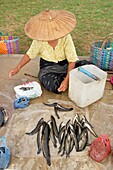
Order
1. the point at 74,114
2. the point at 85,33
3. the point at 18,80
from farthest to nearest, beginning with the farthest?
the point at 85,33
the point at 18,80
the point at 74,114

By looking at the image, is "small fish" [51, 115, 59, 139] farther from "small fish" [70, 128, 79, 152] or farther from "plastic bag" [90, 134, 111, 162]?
"plastic bag" [90, 134, 111, 162]

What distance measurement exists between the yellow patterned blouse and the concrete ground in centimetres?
38

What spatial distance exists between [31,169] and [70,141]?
41cm

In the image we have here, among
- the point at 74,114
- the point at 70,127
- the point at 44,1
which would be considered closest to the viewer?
the point at 70,127

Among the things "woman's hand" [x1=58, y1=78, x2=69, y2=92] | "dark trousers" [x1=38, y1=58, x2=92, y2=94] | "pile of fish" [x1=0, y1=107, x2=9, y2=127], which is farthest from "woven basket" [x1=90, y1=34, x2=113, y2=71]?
"pile of fish" [x1=0, y1=107, x2=9, y2=127]

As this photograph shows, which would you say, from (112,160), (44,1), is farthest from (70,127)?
(44,1)

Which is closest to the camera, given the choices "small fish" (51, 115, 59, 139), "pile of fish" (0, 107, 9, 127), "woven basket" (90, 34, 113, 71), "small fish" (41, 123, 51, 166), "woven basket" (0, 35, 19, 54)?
"small fish" (41, 123, 51, 166)

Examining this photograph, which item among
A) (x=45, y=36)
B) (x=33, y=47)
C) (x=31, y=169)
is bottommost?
(x=31, y=169)

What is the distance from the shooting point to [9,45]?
3295mm

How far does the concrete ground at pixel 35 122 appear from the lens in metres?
1.82

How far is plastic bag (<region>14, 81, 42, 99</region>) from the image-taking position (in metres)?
2.46

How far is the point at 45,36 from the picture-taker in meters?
2.19

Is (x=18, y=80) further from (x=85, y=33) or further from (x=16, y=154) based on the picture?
(x=85, y=33)

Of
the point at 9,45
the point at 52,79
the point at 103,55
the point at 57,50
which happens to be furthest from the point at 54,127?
the point at 9,45
